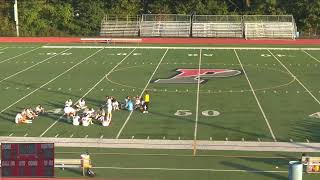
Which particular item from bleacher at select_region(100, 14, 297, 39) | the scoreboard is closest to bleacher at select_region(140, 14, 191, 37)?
bleacher at select_region(100, 14, 297, 39)

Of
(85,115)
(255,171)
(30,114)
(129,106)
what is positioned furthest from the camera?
(129,106)

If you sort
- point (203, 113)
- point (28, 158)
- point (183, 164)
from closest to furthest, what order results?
point (28, 158) < point (183, 164) < point (203, 113)

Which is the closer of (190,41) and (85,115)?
(85,115)

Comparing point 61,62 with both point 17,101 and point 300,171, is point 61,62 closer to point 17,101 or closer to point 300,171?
point 17,101

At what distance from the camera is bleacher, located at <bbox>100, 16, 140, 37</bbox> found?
5662 cm

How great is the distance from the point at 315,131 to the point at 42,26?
4418 cm

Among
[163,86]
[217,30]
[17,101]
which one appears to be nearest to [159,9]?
[217,30]

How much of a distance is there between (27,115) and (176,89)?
8.58m

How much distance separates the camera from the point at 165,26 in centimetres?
5619

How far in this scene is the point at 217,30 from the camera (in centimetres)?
5531

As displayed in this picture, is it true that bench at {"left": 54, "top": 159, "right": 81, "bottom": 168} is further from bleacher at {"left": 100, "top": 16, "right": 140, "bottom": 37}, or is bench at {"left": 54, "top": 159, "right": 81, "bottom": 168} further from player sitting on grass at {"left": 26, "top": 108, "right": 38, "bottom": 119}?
bleacher at {"left": 100, "top": 16, "right": 140, "bottom": 37}

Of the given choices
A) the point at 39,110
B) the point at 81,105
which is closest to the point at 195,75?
the point at 81,105

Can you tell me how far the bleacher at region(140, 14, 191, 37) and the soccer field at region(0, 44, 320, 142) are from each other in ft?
32.4

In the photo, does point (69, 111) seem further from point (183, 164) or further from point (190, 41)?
point (190, 41)
